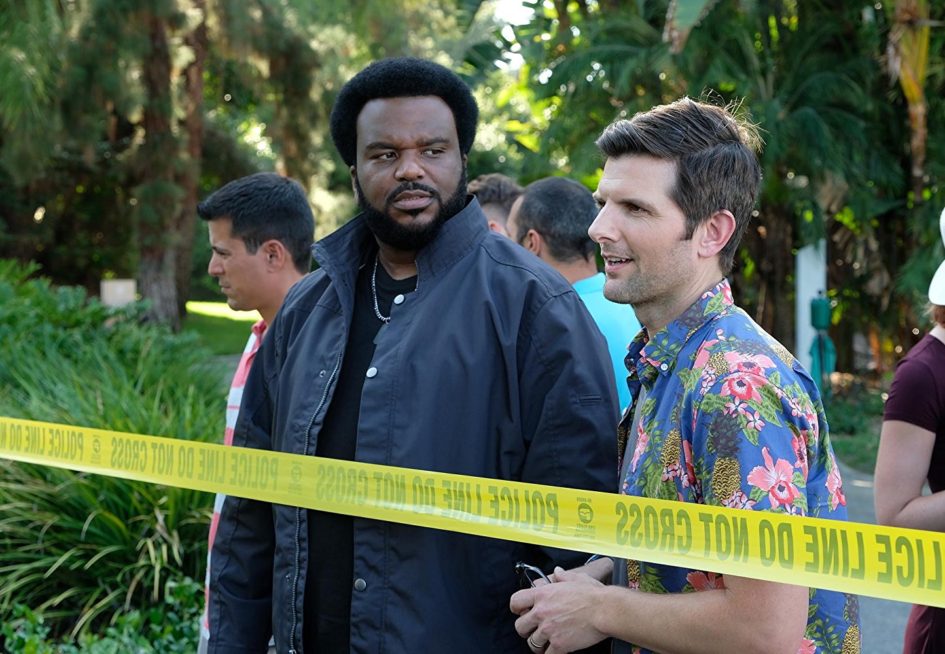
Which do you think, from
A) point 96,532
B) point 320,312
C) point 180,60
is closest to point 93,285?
point 180,60

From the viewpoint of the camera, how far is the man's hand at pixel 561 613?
A: 6.74 ft

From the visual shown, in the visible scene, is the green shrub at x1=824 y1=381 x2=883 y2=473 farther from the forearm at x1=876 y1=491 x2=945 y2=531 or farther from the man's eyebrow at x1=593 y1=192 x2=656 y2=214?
the man's eyebrow at x1=593 y1=192 x2=656 y2=214

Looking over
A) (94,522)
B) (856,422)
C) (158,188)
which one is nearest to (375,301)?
(94,522)

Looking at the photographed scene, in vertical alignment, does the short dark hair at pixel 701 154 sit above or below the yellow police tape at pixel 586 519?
above

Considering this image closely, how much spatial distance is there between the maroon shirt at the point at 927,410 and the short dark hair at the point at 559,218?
1.96 metres

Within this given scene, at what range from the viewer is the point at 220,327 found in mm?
28250

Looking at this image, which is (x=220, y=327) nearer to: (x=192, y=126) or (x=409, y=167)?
(x=192, y=126)

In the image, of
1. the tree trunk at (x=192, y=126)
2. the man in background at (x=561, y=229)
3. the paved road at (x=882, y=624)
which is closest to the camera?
the man in background at (x=561, y=229)

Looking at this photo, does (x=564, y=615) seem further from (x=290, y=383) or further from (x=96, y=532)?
(x=96, y=532)

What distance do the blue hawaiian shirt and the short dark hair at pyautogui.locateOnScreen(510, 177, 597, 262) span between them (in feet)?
7.81

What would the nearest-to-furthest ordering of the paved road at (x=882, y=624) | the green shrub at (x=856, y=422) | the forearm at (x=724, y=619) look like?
1. the forearm at (x=724, y=619)
2. the paved road at (x=882, y=624)
3. the green shrub at (x=856, y=422)

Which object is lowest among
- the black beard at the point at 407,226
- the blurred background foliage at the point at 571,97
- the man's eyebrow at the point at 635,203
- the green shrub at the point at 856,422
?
the man's eyebrow at the point at 635,203

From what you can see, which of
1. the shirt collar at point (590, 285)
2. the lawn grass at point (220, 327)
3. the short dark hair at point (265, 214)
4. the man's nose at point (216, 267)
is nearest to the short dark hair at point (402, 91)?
the short dark hair at point (265, 214)

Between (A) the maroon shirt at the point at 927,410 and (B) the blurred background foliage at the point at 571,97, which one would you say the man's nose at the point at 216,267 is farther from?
(B) the blurred background foliage at the point at 571,97
